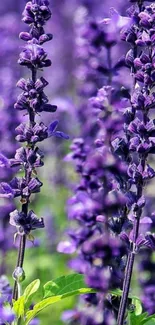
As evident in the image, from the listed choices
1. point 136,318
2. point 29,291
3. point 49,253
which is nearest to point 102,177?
point 29,291

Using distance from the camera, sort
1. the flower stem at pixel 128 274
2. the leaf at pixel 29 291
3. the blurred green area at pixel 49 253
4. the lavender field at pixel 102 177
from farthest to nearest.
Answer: the blurred green area at pixel 49 253, the leaf at pixel 29 291, the flower stem at pixel 128 274, the lavender field at pixel 102 177

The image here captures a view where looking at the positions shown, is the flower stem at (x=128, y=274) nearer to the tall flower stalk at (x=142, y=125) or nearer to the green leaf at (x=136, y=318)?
the tall flower stalk at (x=142, y=125)

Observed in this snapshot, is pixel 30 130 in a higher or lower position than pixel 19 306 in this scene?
higher

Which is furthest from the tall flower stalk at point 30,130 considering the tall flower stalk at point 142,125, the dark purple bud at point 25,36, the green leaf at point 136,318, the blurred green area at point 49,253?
the blurred green area at point 49,253

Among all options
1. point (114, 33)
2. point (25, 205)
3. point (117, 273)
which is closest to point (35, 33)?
point (114, 33)

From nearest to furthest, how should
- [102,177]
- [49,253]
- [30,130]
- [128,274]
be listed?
[102,177] → [128,274] → [30,130] → [49,253]

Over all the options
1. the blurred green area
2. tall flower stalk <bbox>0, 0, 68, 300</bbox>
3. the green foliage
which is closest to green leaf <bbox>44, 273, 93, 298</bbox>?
the green foliage

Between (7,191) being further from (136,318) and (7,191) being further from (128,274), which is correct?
(136,318)

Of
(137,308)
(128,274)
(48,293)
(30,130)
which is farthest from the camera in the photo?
(137,308)
